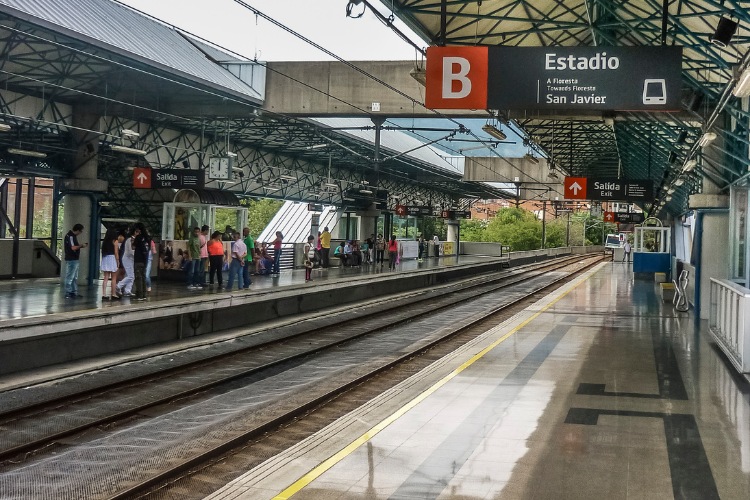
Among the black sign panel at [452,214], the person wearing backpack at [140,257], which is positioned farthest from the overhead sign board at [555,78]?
the black sign panel at [452,214]

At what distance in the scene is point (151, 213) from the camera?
3803 centimetres

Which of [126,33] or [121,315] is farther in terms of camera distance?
[126,33]

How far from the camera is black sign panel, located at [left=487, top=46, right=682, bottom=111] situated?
476 inches

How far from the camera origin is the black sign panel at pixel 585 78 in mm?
12102

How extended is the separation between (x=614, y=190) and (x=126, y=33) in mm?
17066

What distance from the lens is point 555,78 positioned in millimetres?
12352

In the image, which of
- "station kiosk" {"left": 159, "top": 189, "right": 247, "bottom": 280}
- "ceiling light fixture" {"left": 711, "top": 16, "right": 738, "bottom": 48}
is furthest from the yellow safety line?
"station kiosk" {"left": 159, "top": 189, "right": 247, "bottom": 280}

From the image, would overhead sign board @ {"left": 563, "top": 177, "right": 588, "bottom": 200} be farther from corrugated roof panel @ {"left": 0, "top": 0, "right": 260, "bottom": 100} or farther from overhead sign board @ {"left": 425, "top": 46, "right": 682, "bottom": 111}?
overhead sign board @ {"left": 425, "top": 46, "right": 682, "bottom": 111}

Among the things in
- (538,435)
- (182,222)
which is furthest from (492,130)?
(538,435)

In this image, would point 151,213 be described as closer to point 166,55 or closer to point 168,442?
point 166,55

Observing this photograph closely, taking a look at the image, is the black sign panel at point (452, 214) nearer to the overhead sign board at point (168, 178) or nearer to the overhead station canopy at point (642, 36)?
the overhead station canopy at point (642, 36)

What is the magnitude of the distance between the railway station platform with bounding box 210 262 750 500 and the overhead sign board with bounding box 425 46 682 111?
4.01 meters

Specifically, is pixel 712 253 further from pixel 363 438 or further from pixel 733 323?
pixel 363 438

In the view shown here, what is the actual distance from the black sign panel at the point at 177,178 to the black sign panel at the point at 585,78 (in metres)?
14.6
